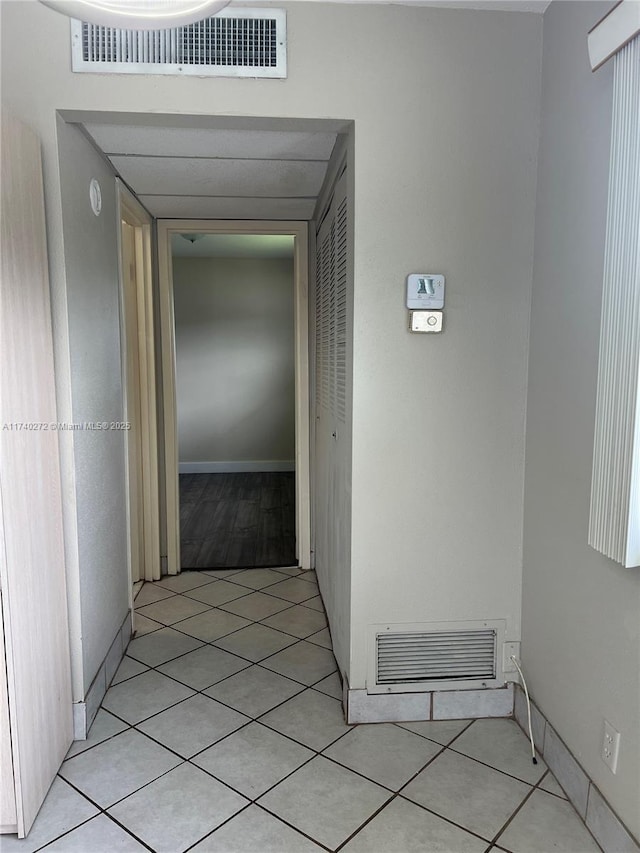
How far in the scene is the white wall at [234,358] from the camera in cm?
658

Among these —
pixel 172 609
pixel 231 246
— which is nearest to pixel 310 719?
pixel 172 609

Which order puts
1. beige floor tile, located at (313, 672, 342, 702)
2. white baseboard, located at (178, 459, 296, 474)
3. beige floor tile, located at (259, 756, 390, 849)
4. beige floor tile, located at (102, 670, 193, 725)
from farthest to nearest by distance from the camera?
white baseboard, located at (178, 459, 296, 474)
beige floor tile, located at (313, 672, 342, 702)
beige floor tile, located at (102, 670, 193, 725)
beige floor tile, located at (259, 756, 390, 849)

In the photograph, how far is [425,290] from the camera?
1999 millimetres

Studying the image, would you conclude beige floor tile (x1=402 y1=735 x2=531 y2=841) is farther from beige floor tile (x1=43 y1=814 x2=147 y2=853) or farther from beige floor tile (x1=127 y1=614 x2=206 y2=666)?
beige floor tile (x1=127 y1=614 x2=206 y2=666)

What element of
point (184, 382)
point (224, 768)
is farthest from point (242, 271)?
point (224, 768)

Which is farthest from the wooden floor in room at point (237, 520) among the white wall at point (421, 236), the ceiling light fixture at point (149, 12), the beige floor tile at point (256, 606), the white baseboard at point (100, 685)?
the ceiling light fixture at point (149, 12)

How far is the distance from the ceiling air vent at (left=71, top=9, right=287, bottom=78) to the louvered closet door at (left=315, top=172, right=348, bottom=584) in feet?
1.67

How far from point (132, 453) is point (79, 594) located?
1.37m

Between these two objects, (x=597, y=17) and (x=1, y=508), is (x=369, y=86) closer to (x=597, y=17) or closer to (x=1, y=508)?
(x=597, y=17)

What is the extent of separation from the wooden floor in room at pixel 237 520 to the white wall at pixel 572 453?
2.18 metres

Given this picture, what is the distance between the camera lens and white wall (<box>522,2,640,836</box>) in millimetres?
1546

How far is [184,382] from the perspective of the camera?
6652 mm

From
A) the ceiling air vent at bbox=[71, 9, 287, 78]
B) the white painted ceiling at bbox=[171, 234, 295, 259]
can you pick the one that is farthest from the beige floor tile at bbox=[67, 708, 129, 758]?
the white painted ceiling at bbox=[171, 234, 295, 259]

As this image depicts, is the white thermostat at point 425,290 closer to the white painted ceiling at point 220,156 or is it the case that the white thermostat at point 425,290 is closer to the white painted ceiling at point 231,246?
the white painted ceiling at point 220,156
